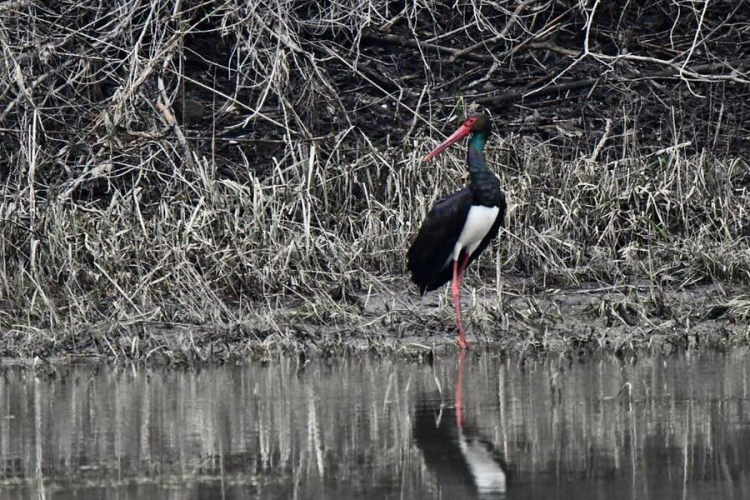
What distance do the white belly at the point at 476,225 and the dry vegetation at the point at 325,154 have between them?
397mm

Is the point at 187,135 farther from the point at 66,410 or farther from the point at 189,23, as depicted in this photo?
the point at 66,410

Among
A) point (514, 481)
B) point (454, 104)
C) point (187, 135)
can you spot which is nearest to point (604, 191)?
point (454, 104)

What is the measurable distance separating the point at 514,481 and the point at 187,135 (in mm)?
5940

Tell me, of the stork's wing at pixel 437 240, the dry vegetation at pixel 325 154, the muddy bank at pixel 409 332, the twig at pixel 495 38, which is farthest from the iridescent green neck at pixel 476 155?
the twig at pixel 495 38

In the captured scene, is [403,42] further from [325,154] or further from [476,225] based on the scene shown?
[476,225]

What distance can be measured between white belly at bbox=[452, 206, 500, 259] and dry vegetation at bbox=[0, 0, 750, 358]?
0.40 m

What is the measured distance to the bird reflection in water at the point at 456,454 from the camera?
183 inches

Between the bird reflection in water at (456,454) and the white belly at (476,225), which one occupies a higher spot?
the white belly at (476,225)

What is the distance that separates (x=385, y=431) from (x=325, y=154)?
483cm

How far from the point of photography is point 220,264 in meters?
8.66

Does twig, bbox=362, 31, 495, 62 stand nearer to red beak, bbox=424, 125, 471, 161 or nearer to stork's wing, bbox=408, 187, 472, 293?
red beak, bbox=424, 125, 471, 161

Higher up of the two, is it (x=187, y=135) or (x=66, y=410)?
(x=187, y=135)

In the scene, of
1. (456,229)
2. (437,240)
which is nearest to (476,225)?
(456,229)

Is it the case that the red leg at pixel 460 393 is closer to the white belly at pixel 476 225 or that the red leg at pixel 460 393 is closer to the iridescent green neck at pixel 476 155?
the white belly at pixel 476 225
